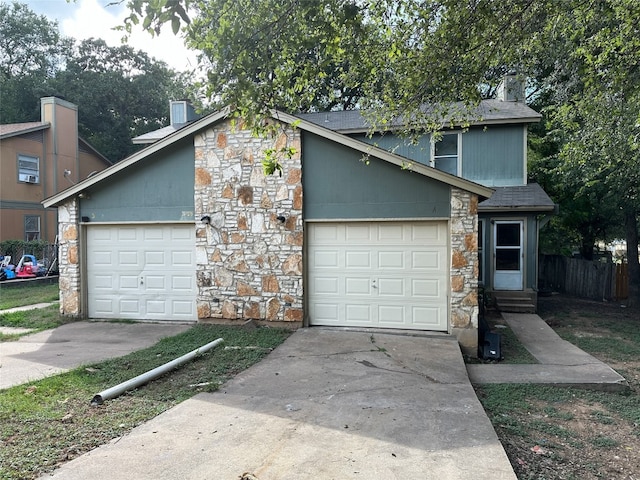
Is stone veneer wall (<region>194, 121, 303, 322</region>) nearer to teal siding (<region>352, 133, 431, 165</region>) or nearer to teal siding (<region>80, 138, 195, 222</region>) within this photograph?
teal siding (<region>80, 138, 195, 222</region>)

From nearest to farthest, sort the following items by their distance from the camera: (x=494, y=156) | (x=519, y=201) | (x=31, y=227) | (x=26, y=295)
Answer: (x=519, y=201) < (x=494, y=156) < (x=26, y=295) < (x=31, y=227)

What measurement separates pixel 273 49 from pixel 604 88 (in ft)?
17.8

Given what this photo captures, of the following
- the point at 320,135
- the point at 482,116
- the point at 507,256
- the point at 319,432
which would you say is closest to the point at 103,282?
the point at 320,135

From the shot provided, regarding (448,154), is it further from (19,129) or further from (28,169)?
(28,169)

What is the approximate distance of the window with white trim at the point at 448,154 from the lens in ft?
40.2

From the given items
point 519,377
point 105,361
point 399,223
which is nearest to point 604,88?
point 399,223

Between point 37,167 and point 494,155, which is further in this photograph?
point 37,167

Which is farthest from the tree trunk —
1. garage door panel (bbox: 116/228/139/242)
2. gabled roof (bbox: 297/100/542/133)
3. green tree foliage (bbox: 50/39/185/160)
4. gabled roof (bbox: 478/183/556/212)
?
green tree foliage (bbox: 50/39/185/160)

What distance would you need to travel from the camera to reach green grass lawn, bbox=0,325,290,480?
3.57 m

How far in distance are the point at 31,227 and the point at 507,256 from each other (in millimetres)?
20052

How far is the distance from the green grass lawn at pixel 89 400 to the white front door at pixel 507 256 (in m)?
Result: 7.34

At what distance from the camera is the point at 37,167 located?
20031 millimetres

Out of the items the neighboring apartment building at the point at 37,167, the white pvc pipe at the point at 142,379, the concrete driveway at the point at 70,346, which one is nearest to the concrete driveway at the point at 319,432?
the white pvc pipe at the point at 142,379

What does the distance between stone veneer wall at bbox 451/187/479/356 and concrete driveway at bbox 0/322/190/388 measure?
526 centimetres
